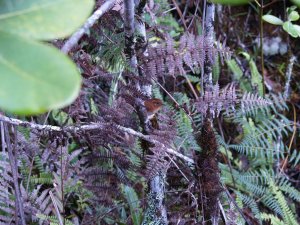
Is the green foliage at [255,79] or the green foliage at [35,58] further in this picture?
the green foliage at [255,79]

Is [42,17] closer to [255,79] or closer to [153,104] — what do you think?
[153,104]

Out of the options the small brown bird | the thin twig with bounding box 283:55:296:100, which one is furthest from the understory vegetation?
the thin twig with bounding box 283:55:296:100

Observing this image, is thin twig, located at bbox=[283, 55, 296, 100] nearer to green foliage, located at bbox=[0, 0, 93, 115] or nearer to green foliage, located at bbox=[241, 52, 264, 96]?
green foliage, located at bbox=[241, 52, 264, 96]

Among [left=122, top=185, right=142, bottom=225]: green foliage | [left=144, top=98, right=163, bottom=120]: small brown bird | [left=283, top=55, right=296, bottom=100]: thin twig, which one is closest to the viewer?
[left=144, top=98, right=163, bottom=120]: small brown bird

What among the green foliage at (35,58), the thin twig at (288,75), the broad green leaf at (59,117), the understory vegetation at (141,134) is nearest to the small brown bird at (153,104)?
the understory vegetation at (141,134)

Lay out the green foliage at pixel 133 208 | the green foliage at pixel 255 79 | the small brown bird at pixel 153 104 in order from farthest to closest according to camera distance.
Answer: the green foliage at pixel 255 79 < the green foliage at pixel 133 208 < the small brown bird at pixel 153 104

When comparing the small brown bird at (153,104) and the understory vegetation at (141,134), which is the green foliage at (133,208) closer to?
the understory vegetation at (141,134)

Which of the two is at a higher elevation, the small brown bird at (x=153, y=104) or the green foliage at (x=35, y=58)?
the green foliage at (x=35, y=58)

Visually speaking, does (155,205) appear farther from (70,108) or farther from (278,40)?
(278,40)

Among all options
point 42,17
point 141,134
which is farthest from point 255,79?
point 42,17
